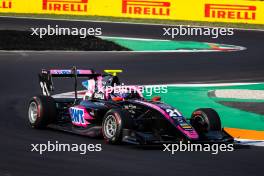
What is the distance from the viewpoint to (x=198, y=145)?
11.8m

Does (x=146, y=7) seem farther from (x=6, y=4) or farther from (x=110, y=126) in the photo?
(x=110, y=126)

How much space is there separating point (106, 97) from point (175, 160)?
10.0 feet

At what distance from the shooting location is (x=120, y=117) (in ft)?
38.1

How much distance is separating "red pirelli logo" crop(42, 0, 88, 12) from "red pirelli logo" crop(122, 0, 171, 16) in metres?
2.19

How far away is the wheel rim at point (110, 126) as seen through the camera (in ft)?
38.7

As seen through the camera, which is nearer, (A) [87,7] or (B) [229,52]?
(B) [229,52]

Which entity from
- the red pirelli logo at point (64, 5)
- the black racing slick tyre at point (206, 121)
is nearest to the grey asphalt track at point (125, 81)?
the black racing slick tyre at point (206, 121)

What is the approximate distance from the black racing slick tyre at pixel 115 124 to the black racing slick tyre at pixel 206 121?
1364mm

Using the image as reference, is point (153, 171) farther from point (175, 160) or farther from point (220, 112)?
point (220, 112)

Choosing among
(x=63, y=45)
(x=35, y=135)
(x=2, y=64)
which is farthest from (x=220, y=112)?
(x=63, y=45)

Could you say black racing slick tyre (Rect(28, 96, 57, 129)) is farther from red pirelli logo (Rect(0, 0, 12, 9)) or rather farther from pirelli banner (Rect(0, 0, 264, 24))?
red pirelli logo (Rect(0, 0, 12, 9))
